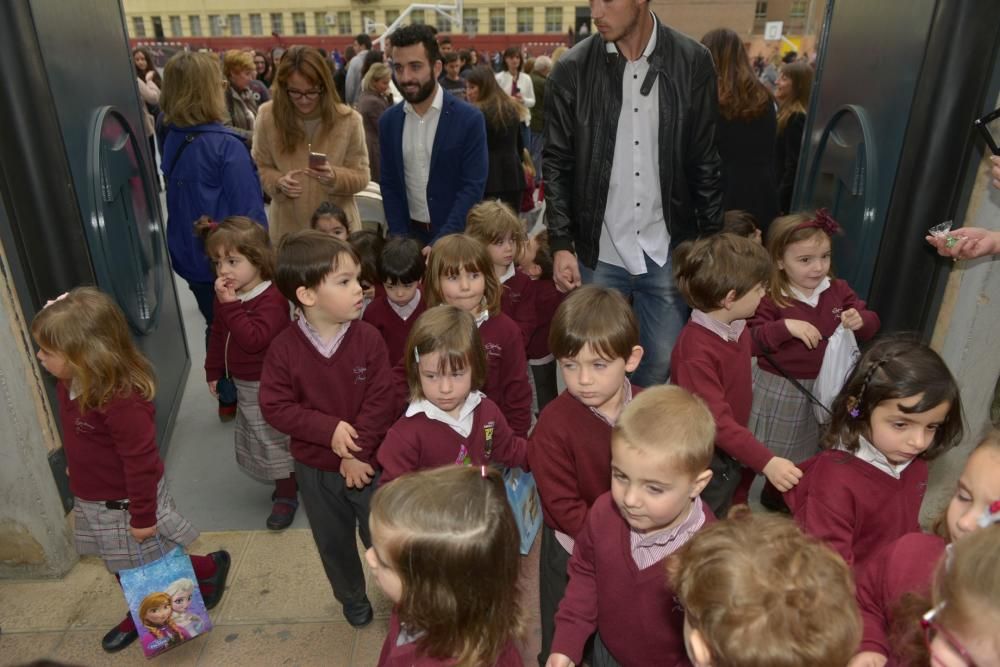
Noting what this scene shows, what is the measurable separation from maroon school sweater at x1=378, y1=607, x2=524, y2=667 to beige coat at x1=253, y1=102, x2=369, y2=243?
2.86 m

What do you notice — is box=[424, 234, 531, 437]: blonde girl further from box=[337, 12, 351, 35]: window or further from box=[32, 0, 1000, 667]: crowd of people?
box=[337, 12, 351, 35]: window

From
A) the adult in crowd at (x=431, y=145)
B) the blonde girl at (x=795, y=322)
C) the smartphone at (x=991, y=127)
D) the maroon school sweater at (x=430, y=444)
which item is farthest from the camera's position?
the adult in crowd at (x=431, y=145)

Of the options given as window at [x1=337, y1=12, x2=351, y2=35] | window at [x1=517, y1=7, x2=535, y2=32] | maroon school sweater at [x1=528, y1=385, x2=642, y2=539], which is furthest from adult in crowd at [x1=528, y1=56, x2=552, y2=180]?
window at [x1=337, y1=12, x2=351, y2=35]

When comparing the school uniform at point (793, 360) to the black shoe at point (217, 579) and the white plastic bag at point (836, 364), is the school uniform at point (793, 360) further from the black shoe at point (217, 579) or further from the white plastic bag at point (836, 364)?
the black shoe at point (217, 579)

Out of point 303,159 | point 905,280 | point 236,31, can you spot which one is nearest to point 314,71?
point 303,159

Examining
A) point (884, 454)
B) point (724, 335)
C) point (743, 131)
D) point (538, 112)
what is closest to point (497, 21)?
point (538, 112)

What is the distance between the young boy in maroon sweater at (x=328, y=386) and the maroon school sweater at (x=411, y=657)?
845 millimetres

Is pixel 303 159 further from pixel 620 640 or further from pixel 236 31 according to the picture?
pixel 236 31

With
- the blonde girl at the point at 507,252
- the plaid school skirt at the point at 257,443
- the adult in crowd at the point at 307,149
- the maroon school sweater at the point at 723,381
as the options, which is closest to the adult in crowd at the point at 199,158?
the adult in crowd at the point at 307,149

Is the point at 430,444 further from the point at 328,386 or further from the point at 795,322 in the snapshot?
the point at 795,322

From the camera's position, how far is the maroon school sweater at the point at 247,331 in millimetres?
2846

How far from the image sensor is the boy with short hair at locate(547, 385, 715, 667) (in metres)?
1.54

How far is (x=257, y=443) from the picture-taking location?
10.1ft

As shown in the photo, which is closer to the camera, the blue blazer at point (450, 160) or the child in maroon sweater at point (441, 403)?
the child in maroon sweater at point (441, 403)
